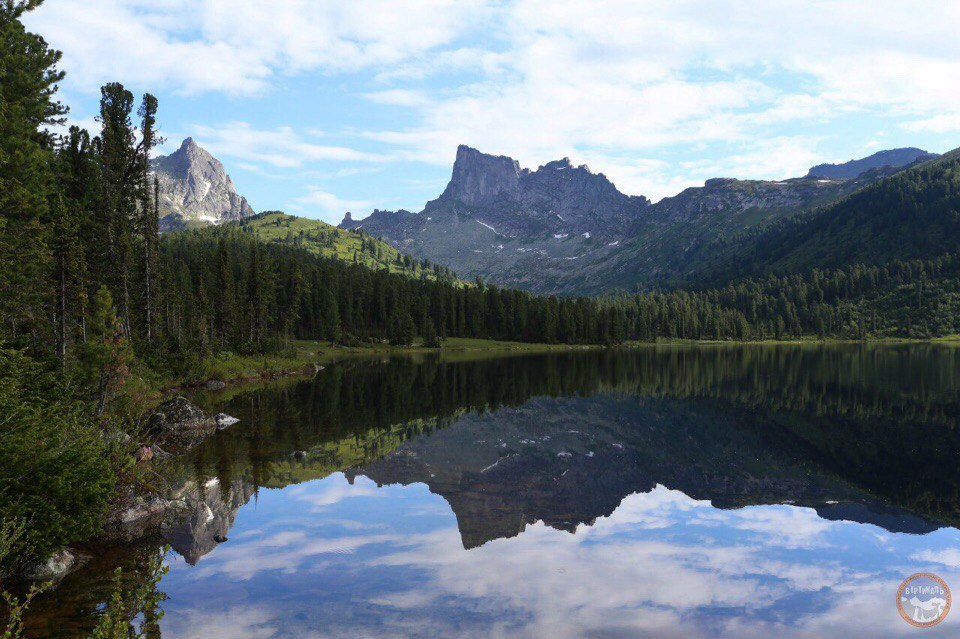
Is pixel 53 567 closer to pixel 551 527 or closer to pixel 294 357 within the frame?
pixel 551 527

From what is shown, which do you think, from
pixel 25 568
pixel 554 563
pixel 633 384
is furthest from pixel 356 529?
pixel 633 384

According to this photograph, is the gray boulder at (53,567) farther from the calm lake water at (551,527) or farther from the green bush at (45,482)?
the calm lake water at (551,527)

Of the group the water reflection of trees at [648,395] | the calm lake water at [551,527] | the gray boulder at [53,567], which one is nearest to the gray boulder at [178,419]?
the calm lake water at [551,527]

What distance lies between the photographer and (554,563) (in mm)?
19469

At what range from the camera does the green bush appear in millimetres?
15055

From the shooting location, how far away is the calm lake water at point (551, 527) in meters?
15.5

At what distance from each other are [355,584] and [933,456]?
1419 inches

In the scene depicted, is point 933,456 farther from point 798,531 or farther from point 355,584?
point 355,584

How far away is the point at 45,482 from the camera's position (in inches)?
619
